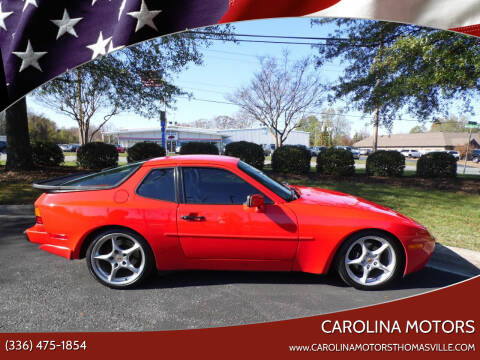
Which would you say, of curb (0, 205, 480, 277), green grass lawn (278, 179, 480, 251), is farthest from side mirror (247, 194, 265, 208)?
green grass lawn (278, 179, 480, 251)

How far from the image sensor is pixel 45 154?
10891 mm

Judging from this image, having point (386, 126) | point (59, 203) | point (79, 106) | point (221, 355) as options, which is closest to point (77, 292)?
point (59, 203)

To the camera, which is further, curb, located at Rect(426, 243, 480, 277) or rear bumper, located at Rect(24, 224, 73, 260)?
curb, located at Rect(426, 243, 480, 277)

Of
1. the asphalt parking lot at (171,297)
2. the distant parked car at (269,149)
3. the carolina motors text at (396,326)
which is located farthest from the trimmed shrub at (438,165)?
the distant parked car at (269,149)

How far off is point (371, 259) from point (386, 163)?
9.43m

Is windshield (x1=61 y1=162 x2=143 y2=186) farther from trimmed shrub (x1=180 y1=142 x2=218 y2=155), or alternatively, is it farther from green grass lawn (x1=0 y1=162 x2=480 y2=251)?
trimmed shrub (x1=180 y1=142 x2=218 y2=155)

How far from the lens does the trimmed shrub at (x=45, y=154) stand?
10805 millimetres

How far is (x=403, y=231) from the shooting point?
2611mm

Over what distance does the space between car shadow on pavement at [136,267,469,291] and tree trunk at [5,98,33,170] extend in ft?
30.9

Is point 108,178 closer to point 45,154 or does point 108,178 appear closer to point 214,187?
Result: point 214,187

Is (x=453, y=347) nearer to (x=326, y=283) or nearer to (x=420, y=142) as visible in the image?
(x=326, y=283)

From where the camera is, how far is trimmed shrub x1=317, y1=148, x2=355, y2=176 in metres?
10.8

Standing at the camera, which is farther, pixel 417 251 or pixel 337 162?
pixel 337 162

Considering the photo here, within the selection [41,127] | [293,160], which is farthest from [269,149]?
[41,127]
